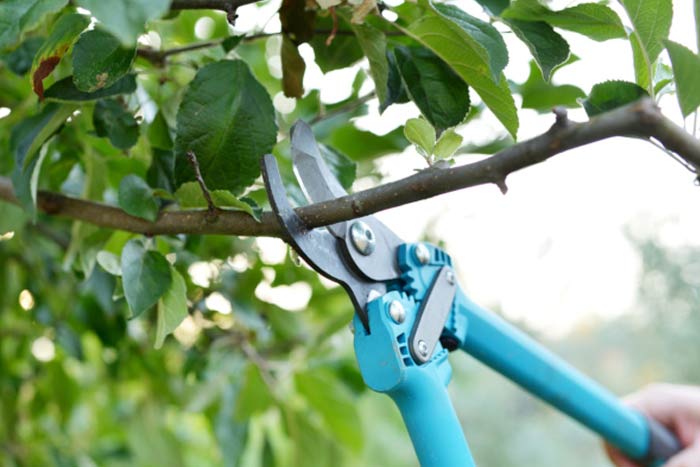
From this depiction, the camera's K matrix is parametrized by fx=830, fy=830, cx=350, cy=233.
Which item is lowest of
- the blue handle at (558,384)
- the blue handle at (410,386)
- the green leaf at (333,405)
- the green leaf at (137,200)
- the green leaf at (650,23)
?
the green leaf at (333,405)

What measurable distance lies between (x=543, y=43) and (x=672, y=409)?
0.40 metres

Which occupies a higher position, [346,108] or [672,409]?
[346,108]

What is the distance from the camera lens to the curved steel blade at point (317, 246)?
0.30 m

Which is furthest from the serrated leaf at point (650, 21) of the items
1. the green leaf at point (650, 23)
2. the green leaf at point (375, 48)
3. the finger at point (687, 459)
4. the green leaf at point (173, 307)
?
the finger at point (687, 459)

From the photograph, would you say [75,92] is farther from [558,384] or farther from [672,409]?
[672,409]

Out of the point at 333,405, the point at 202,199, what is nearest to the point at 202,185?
the point at 202,199

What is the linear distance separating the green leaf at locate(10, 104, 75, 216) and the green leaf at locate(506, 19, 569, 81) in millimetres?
190

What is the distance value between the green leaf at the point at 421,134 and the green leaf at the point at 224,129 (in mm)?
74

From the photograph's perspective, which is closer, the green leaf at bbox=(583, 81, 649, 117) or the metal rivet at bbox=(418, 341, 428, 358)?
the green leaf at bbox=(583, 81, 649, 117)

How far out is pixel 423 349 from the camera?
0.38 meters

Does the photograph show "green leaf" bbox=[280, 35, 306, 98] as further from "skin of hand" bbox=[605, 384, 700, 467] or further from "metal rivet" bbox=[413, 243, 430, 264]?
"skin of hand" bbox=[605, 384, 700, 467]

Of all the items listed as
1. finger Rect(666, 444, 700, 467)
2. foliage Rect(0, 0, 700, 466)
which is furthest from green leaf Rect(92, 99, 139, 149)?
finger Rect(666, 444, 700, 467)

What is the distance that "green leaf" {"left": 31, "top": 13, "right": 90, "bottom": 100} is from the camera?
0.30m

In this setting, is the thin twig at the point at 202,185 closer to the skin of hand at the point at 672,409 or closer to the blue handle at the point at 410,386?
the blue handle at the point at 410,386
